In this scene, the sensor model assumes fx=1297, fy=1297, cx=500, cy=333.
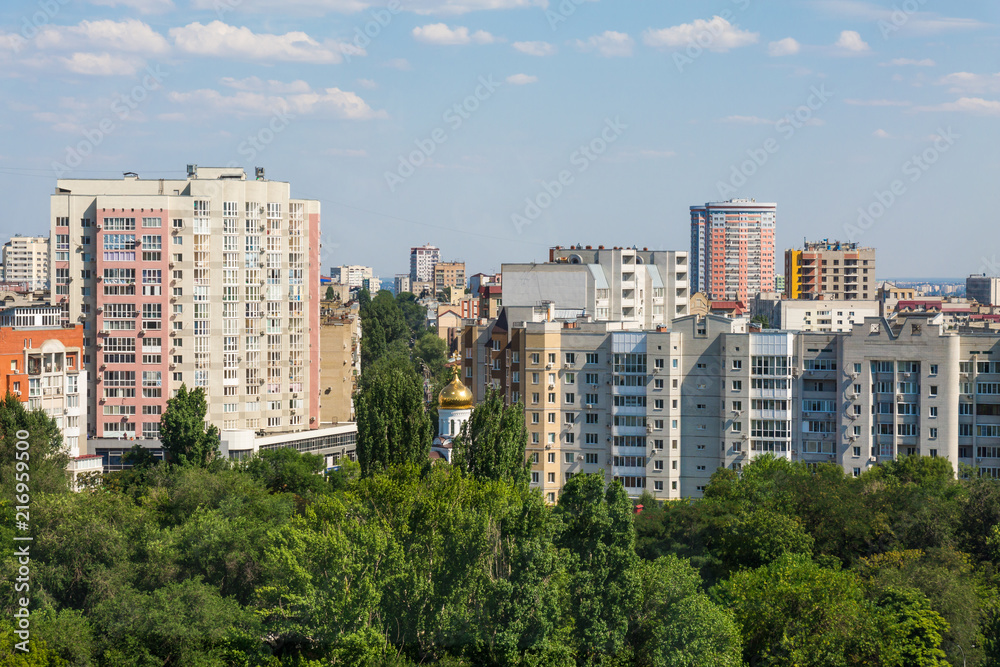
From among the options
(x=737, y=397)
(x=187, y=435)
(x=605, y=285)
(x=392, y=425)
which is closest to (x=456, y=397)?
(x=187, y=435)

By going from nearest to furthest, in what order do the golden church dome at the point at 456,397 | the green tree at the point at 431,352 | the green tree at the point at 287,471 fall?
the green tree at the point at 287,471
the golden church dome at the point at 456,397
the green tree at the point at 431,352

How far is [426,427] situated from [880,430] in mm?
17908

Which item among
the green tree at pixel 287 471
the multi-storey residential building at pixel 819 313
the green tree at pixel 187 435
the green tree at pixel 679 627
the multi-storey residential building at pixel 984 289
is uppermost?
the multi-storey residential building at pixel 984 289

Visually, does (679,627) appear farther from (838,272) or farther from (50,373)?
(838,272)

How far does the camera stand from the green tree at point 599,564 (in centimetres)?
2759

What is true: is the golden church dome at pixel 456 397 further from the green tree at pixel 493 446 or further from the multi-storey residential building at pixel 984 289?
the multi-storey residential building at pixel 984 289

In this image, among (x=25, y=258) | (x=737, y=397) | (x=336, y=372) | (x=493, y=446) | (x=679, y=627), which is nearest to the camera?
(x=679, y=627)

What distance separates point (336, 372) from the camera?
211 ft

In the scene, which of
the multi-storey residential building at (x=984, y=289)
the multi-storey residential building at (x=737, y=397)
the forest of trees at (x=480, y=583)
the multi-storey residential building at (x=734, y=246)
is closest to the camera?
the forest of trees at (x=480, y=583)

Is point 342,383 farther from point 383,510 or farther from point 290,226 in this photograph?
point 383,510

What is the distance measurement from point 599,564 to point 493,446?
24.4ft

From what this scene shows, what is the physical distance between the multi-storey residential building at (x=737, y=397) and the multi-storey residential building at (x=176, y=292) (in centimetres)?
1169

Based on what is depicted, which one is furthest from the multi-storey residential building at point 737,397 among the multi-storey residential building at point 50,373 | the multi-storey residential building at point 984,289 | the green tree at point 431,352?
the multi-storey residential building at point 984,289

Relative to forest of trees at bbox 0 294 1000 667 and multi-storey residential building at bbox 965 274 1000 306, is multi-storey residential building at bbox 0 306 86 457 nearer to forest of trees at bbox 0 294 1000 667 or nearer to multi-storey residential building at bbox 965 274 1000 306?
forest of trees at bbox 0 294 1000 667
